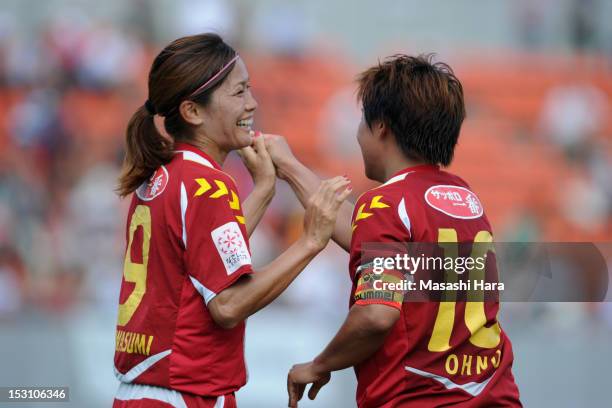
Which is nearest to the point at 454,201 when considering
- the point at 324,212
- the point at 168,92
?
the point at 324,212

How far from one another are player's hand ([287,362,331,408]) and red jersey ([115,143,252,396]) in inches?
8.1

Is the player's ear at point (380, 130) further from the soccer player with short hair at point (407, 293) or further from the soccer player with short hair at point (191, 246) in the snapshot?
the soccer player with short hair at point (191, 246)

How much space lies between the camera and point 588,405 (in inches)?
285

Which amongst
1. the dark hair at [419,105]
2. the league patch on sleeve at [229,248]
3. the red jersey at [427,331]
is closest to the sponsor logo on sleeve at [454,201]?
the red jersey at [427,331]

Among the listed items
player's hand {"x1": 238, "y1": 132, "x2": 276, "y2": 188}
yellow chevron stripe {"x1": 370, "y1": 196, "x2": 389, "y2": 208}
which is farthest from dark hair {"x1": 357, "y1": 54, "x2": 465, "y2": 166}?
player's hand {"x1": 238, "y1": 132, "x2": 276, "y2": 188}

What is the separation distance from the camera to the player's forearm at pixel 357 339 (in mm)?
3024

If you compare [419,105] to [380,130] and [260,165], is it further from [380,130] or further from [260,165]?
[260,165]

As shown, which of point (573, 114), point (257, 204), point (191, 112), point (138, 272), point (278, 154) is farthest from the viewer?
point (573, 114)

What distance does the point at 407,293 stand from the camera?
10.0ft

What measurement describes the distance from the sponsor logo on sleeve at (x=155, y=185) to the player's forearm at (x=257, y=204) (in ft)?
1.75

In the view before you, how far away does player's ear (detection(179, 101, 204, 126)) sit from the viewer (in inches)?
132

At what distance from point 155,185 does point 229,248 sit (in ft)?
1.27

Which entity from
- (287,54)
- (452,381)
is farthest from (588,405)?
(287,54)

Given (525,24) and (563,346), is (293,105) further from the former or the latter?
(563,346)
